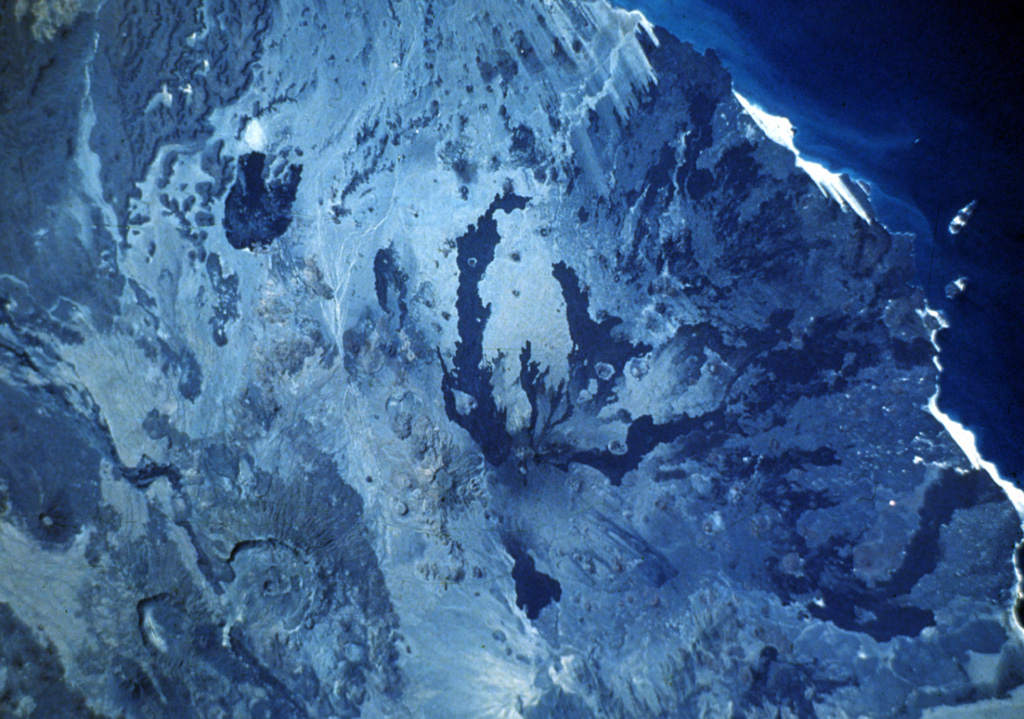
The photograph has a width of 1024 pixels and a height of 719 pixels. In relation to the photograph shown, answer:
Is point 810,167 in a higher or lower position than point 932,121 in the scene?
lower

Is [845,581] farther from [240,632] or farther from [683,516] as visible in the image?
[240,632]

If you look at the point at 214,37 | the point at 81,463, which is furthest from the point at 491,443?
the point at 214,37

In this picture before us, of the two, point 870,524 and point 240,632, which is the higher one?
point 870,524

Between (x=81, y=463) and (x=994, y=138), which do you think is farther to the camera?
(x=81, y=463)

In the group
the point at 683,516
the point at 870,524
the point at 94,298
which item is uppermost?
the point at 870,524
